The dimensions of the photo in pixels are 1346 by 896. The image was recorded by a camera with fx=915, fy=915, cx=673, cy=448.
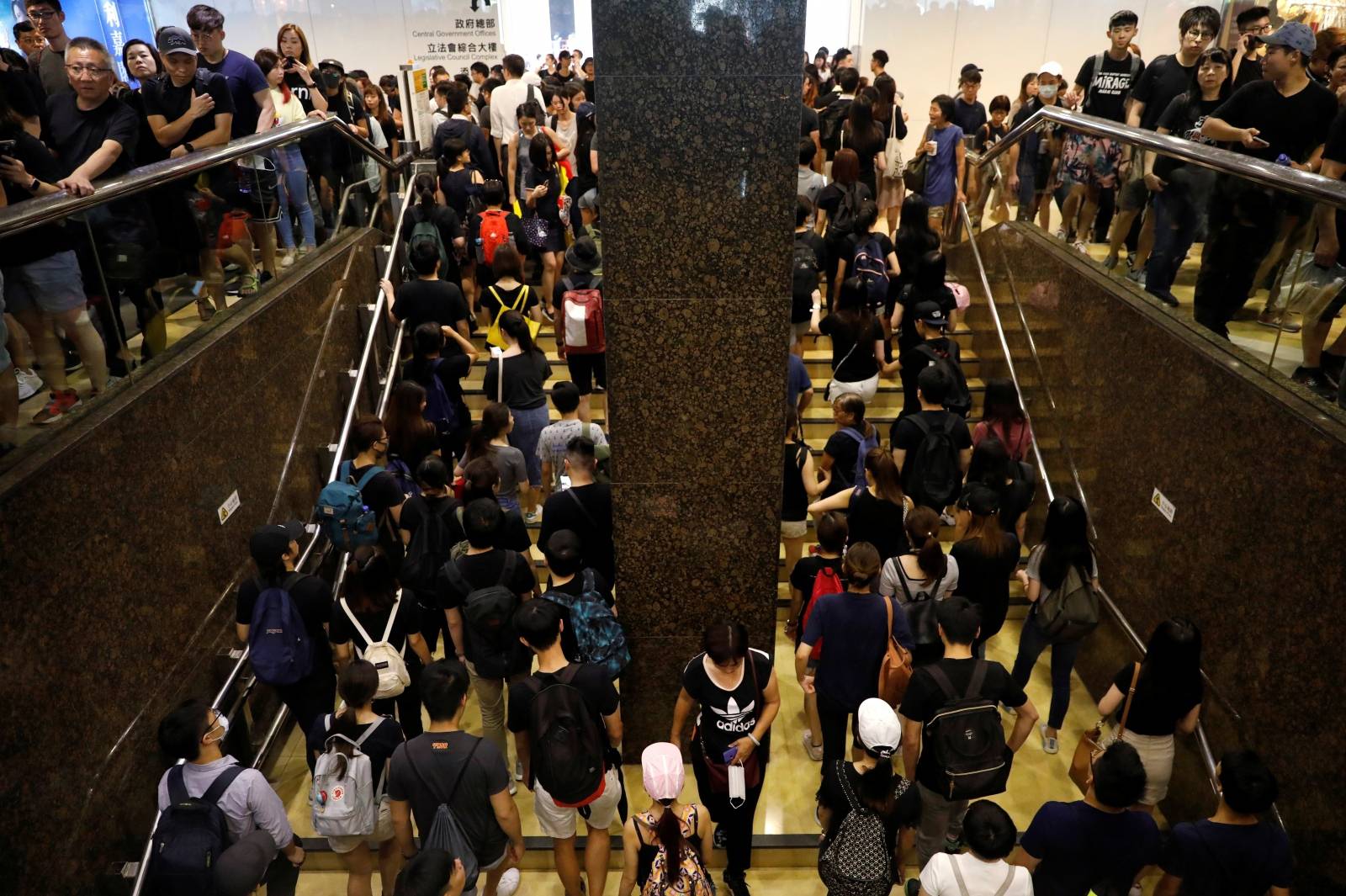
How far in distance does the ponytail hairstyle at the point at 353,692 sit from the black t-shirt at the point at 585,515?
119 cm

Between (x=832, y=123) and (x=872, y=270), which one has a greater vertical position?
(x=832, y=123)

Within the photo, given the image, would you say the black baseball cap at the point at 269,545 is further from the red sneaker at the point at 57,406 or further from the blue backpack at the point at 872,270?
the blue backpack at the point at 872,270

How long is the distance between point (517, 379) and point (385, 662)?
Result: 2331mm

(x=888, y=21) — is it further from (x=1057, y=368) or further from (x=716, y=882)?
(x=716, y=882)

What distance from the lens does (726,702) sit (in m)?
4.07

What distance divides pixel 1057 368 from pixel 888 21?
1184 cm

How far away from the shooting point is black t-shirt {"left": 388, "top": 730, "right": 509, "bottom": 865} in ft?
12.4

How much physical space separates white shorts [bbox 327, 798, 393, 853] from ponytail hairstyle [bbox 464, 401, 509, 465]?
2.18 metres

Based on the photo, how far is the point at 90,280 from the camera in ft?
14.5

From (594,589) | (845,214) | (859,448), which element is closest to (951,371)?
(859,448)

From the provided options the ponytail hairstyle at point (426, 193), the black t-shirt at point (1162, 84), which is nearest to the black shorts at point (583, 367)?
the ponytail hairstyle at point (426, 193)

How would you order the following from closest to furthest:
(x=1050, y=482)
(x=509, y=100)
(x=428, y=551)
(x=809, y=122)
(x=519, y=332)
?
(x=428, y=551) < (x=519, y=332) < (x=1050, y=482) < (x=809, y=122) < (x=509, y=100)

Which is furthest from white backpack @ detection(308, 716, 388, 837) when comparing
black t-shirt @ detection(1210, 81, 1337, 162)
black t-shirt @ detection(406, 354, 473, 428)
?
black t-shirt @ detection(1210, 81, 1337, 162)

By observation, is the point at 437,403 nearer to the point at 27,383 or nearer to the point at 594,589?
the point at 594,589
